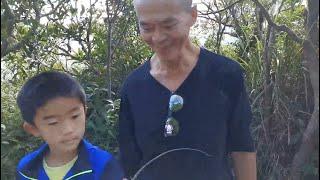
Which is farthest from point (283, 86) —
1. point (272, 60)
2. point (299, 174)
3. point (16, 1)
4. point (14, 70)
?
point (16, 1)

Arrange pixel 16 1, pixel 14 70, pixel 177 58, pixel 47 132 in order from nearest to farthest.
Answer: pixel 47 132
pixel 177 58
pixel 16 1
pixel 14 70

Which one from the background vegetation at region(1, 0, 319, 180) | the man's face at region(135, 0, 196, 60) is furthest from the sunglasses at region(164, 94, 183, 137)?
the background vegetation at region(1, 0, 319, 180)

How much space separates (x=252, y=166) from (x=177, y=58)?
1.53 feet

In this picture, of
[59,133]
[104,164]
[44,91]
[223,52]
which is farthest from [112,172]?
[223,52]

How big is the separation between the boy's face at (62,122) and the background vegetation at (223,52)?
803 millimetres

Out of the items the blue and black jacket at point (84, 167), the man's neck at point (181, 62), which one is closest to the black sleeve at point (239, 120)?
the man's neck at point (181, 62)

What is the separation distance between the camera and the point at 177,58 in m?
1.85

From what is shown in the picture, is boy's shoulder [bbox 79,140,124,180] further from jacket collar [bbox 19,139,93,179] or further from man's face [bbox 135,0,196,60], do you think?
man's face [bbox 135,0,196,60]

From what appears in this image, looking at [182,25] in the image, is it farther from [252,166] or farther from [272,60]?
A: [272,60]

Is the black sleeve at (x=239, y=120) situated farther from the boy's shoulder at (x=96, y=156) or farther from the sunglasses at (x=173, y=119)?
the boy's shoulder at (x=96, y=156)

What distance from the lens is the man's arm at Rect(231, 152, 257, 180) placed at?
6.50ft

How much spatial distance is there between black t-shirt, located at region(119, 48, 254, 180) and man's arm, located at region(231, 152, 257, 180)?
1.3 inches

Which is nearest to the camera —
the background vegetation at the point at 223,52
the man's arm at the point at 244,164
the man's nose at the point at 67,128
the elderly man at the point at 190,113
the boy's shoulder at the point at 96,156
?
the man's nose at the point at 67,128

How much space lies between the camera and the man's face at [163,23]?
5.66 ft
